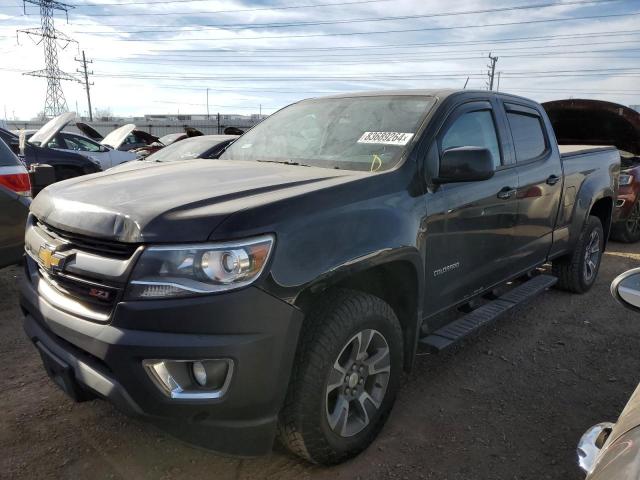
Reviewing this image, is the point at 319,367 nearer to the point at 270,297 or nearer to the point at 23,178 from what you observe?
the point at 270,297

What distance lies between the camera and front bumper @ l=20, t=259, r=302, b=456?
6.27 feet

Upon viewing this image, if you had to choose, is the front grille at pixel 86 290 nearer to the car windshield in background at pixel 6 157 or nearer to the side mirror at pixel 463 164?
the side mirror at pixel 463 164

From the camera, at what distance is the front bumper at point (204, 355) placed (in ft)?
6.27

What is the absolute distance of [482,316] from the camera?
138 inches

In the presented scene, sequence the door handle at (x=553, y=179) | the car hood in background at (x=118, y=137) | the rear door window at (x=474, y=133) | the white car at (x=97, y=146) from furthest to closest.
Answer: the car hood in background at (x=118, y=137), the white car at (x=97, y=146), the door handle at (x=553, y=179), the rear door window at (x=474, y=133)

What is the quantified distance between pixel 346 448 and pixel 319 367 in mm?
561

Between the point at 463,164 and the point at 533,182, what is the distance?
1.43m

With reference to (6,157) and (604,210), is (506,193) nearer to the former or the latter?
(604,210)

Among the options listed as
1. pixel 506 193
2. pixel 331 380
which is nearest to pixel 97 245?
pixel 331 380

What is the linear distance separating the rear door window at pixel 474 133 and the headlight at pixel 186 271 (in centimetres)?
162

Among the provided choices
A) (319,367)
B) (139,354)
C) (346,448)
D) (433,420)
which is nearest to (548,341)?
(433,420)

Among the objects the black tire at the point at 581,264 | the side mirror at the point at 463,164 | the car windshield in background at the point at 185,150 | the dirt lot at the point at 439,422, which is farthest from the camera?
the car windshield in background at the point at 185,150

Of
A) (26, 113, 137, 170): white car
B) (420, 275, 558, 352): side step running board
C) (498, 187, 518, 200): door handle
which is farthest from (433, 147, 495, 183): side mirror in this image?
(26, 113, 137, 170): white car

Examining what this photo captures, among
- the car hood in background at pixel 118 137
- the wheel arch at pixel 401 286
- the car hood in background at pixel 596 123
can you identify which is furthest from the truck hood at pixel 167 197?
the car hood in background at pixel 118 137
